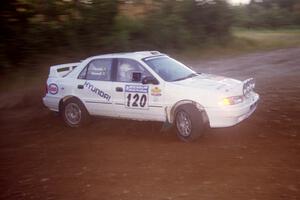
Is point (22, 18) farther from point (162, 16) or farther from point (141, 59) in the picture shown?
point (141, 59)

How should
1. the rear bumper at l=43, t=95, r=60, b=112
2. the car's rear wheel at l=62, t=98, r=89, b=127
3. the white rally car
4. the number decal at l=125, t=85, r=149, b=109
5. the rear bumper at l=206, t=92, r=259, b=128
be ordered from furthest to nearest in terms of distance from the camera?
1. the rear bumper at l=43, t=95, r=60, b=112
2. the car's rear wheel at l=62, t=98, r=89, b=127
3. the number decal at l=125, t=85, r=149, b=109
4. the white rally car
5. the rear bumper at l=206, t=92, r=259, b=128

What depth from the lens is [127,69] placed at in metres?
9.07

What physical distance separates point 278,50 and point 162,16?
21.9 feet

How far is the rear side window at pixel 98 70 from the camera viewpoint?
369 inches

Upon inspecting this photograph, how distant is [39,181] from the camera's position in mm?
6695

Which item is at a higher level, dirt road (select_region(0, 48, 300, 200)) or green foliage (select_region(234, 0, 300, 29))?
green foliage (select_region(234, 0, 300, 29))

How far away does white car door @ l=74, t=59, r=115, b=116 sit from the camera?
9250mm

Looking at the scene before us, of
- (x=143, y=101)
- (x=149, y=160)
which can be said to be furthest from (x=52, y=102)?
(x=149, y=160)

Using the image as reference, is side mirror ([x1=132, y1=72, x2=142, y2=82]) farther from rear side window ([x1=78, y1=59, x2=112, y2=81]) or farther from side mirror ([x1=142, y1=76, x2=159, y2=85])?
rear side window ([x1=78, y1=59, x2=112, y2=81])

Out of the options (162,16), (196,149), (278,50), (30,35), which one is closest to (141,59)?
(196,149)

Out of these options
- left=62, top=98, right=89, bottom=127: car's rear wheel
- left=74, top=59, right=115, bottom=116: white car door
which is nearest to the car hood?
left=74, top=59, right=115, bottom=116: white car door

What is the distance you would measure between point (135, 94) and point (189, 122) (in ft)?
4.15

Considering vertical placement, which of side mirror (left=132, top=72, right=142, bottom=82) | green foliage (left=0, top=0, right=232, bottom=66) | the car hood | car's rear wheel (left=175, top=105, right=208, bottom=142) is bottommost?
car's rear wheel (left=175, top=105, right=208, bottom=142)

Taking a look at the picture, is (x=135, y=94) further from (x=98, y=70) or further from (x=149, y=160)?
(x=149, y=160)
